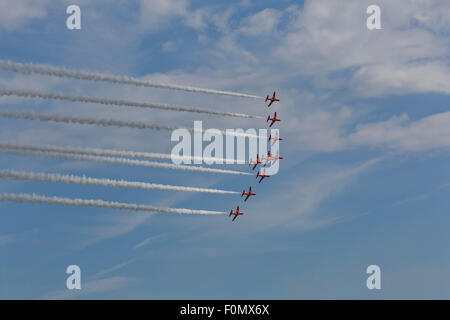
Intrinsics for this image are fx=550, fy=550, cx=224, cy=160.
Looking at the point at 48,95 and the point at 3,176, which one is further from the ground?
the point at 48,95

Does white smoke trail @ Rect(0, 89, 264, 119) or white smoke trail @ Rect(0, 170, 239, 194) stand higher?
white smoke trail @ Rect(0, 89, 264, 119)

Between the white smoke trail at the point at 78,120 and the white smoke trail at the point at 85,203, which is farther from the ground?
the white smoke trail at the point at 78,120

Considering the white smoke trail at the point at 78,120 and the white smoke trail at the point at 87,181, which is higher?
the white smoke trail at the point at 78,120

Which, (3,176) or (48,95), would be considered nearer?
(3,176)

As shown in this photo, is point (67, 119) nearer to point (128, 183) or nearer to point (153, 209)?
point (128, 183)

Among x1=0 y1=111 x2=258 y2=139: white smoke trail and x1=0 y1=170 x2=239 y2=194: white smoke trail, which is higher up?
x1=0 y1=111 x2=258 y2=139: white smoke trail

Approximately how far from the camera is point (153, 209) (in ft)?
276

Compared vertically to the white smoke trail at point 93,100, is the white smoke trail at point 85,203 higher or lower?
lower
